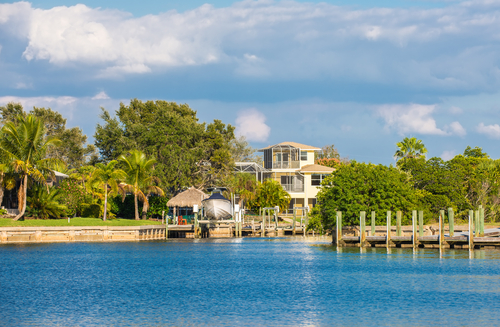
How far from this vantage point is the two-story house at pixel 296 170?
265 feet

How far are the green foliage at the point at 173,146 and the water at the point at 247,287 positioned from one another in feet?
76.1

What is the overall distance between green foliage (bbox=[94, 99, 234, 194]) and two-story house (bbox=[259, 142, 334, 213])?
9785mm

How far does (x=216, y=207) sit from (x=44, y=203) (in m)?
19.1

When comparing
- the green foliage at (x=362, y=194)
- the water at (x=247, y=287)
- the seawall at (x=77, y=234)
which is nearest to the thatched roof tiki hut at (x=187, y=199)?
the seawall at (x=77, y=234)

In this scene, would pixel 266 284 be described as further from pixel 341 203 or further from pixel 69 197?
pixel 69 197

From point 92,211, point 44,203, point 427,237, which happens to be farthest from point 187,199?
point 427,237

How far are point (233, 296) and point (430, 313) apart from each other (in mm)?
8541

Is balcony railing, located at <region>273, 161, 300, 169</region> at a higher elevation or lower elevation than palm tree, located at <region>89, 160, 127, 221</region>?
higher

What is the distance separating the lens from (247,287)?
29.1 meters

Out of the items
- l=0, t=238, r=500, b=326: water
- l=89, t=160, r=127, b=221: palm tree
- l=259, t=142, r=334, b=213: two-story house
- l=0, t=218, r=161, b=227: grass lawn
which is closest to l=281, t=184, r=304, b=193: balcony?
l=259, t=142, r=334, b=213: two-story house

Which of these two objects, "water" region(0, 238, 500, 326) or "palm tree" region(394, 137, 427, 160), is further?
"palm tree" region(394, 137, 427, 160)

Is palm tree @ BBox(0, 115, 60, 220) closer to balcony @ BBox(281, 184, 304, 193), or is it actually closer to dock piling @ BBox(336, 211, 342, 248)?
dock piling @ BBox(336, 211, 342, 248)

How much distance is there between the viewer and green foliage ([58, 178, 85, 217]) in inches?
2111

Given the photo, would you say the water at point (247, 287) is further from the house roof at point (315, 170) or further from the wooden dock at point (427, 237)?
the house roof at point (315, 170)
